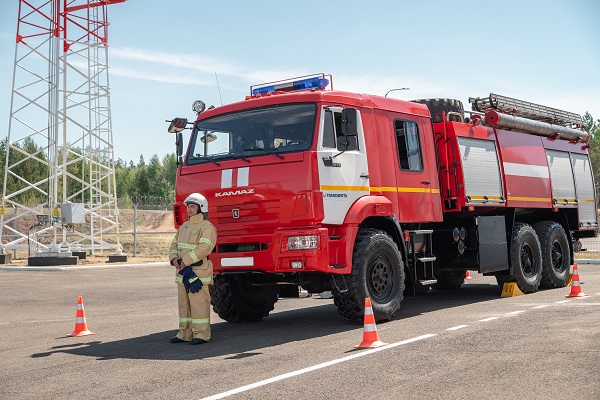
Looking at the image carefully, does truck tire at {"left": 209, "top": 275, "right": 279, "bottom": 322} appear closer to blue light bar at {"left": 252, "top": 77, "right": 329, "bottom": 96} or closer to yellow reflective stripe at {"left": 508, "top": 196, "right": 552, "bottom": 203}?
blue light bar at {"left": 252, "top": 77, "right": 329, "bottom": 96}

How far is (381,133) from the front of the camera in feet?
37.7

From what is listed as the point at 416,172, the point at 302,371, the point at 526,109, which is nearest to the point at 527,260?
the point at 526,109

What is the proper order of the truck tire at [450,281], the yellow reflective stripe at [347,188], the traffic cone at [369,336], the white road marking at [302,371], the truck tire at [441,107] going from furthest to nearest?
the truck tire at [450,281] → the truck tire at [441,107] → the yellow reflective stripe at [347,188] → the traffic cone at [369,336] → the white road marking at [302,371]

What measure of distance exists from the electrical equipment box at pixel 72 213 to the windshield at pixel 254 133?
70.6ft

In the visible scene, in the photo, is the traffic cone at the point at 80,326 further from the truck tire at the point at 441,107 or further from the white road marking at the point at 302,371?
the truck tire at the point at 441,107

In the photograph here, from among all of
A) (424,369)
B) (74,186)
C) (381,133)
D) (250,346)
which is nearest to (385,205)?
(381,133)

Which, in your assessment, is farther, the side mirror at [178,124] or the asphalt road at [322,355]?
the side mirror at [178,124]

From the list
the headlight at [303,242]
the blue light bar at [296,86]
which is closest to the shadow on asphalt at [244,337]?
the headlight at [303,242]

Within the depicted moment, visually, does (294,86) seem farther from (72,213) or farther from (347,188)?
(72,213)

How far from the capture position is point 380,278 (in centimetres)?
1111

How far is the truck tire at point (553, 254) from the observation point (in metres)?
15.5

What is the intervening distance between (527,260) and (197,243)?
25.3 ft

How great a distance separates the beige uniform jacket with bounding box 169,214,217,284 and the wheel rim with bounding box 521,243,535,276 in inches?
290

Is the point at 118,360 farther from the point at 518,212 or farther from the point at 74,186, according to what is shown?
the point at 74,186
